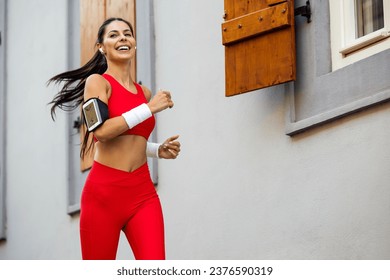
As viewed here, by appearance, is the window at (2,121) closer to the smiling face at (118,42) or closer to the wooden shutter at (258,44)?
the wooden shutter at (258,44)

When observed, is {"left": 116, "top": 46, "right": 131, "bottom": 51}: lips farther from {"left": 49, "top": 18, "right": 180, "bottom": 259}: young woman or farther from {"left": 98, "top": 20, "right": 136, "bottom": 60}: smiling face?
{"left": 49, "top": 18, "right": 180, "bottom": 259}: young woman

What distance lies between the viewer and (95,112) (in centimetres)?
680

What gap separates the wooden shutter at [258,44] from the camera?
8.62m

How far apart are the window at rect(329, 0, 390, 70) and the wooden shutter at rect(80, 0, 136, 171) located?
9.54ft

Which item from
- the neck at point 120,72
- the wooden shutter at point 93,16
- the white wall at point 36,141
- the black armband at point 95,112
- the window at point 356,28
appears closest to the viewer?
the black armband at point 95,112

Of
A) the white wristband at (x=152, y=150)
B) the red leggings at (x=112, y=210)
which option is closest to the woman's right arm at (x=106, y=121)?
the red leggings at (x=112, y=210)

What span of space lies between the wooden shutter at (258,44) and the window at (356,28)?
0.98 ft

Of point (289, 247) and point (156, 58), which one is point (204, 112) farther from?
point (289, 247)

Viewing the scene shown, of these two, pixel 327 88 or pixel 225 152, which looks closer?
pixel 327 88

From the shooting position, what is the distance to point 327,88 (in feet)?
27.7

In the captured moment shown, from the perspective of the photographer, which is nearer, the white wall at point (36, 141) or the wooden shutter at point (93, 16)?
the wooden shutter at point (93, 16)

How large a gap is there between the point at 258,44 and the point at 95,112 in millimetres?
2273
